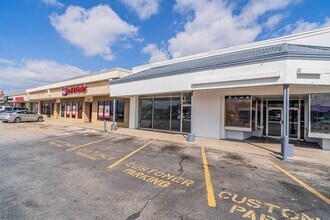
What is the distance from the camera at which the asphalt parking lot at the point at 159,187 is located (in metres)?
2.95

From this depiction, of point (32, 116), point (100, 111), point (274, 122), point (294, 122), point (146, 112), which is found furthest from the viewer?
point (32, 116)

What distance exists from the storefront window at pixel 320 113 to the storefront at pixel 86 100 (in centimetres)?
1413

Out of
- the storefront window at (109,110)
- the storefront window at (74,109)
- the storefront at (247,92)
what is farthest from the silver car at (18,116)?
the storefront at (247,92)

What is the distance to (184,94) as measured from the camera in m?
12.1

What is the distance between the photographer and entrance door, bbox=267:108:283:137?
1111cm

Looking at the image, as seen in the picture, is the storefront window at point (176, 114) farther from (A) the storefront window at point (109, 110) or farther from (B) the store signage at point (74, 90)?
(B) the store signage at point (74, 90)

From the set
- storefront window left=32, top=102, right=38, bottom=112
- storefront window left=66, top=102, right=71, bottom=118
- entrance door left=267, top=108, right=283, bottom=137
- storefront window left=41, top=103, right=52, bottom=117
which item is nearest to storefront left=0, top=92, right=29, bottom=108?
storefront window left=32, top=102, right=38, bottom=112

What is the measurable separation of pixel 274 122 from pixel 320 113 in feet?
11.2

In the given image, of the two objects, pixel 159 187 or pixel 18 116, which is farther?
pixel 18 116

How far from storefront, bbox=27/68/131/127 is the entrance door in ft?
41.3

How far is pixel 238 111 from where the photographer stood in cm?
1018

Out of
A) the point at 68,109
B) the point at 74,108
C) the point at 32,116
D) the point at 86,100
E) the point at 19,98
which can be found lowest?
the point at 32,116

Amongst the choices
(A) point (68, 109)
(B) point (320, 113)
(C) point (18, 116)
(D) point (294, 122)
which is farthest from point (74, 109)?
(B) point (320, 113)

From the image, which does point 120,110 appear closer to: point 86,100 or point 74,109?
point 86,100
